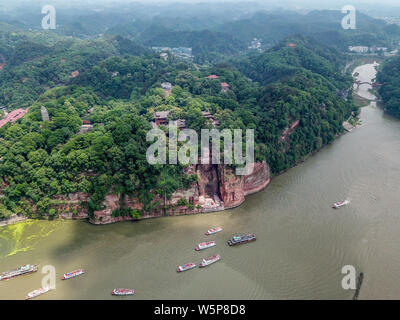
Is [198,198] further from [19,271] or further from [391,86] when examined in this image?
[391,86]

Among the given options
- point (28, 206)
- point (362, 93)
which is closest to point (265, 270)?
point (28, 206)

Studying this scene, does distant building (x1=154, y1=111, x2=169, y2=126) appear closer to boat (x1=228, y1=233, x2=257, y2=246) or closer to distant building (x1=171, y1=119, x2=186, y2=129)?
distant building (x1=171, y1=119, x2=186, y2=129)

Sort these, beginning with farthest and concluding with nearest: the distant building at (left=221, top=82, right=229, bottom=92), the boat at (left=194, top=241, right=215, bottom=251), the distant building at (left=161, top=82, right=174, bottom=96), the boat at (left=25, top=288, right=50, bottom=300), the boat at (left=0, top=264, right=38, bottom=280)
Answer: the distant building at (left=221, top=82, right=229, bottom=92), the distant building at (left=161, top=82, right=174, bottom=96), the boat at (left=194, top=241, right=215, bottom=251), the boat at (left=0, top=264, right=38, bottom=280), the boat at (left=25, top=288, right=50, bottom=300)

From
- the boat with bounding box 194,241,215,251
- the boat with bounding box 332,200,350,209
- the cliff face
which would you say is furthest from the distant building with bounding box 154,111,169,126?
the boat with bounding box 332,200,350,209

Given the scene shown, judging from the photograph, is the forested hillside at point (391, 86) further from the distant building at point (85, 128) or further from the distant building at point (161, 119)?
the distant building at point (85, 128)

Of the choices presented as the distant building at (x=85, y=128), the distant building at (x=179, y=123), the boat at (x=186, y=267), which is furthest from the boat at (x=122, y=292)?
the distant building at (x=179, y=123)

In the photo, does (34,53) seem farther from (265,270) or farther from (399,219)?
(399,219)
